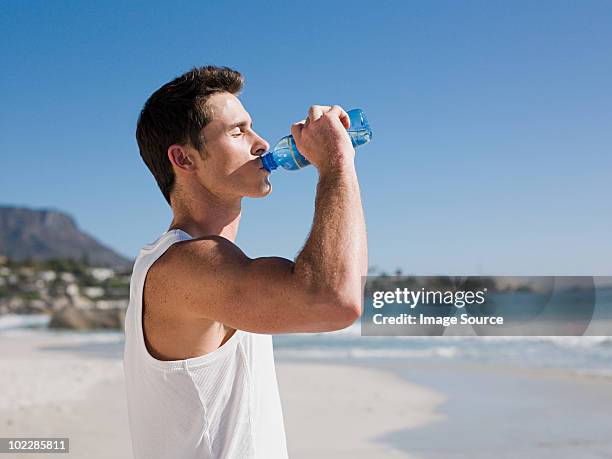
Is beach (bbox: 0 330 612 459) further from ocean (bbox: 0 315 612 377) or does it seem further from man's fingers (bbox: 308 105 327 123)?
man's fingers (bbox: 308 105 327 123)

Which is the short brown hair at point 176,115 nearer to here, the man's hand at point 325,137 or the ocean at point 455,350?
the man's hand at point 325,137

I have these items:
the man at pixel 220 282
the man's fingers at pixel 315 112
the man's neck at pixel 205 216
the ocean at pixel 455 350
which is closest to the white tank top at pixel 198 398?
the man at pixel 220 282

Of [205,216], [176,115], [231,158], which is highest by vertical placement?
[176,115]

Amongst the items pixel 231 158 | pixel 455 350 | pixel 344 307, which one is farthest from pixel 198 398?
pixel 455 350

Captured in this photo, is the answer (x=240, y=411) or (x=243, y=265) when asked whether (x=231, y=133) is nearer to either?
(x=243, y=265)

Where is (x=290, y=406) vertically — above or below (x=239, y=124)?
below

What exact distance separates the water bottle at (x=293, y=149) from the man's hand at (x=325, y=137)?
13 cm

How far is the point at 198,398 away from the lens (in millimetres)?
1478

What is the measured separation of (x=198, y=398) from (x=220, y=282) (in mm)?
254

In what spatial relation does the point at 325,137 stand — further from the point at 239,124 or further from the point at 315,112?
the point at 239,124

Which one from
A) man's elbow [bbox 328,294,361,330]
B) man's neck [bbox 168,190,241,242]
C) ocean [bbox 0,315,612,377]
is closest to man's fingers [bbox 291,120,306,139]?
man's neck [bbox 168,190,241,242]

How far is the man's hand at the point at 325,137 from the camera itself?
148 cm

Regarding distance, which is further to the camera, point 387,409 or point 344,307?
point 387,409

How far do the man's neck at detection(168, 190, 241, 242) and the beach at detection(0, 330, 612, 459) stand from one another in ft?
14.6
